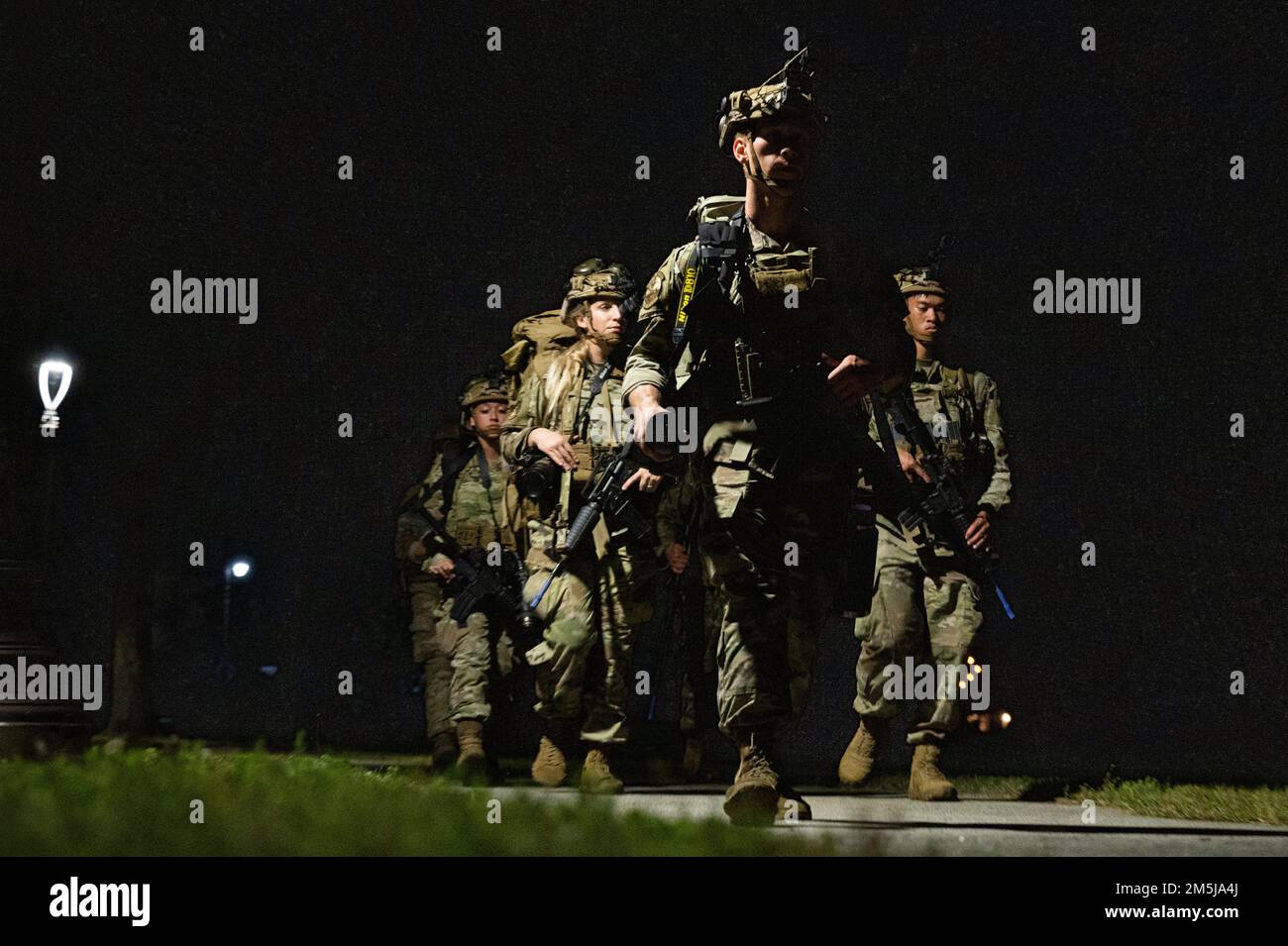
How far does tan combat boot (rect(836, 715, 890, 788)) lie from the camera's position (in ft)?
25.7

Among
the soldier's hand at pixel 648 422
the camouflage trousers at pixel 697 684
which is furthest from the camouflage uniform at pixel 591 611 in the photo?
the soldier's hand at pixel 648 422

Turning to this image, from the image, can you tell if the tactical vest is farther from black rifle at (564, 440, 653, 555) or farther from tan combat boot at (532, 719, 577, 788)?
tan combat boot at (532, 719, 577, 788)

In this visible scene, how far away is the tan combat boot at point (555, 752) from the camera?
25.5 ft

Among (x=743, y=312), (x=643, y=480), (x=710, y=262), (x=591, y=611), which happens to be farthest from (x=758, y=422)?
(x=591, y=611)

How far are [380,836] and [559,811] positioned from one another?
71 cm

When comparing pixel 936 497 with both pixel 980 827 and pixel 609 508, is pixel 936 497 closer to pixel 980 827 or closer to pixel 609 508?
pixel 609 508

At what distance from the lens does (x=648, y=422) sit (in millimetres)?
5688

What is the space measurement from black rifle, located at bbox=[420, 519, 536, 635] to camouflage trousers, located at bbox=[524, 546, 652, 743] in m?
0.59

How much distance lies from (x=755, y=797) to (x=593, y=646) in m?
2.26

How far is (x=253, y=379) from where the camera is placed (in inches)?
327

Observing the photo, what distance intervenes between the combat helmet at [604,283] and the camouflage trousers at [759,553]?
2.13 meters

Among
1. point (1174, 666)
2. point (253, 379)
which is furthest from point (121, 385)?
point (1174, 666)

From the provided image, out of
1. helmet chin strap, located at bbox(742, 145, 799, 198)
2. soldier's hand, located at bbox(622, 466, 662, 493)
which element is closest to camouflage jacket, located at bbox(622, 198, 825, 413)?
helmet chin strap, located at bbox(742, 145, 799, 198)

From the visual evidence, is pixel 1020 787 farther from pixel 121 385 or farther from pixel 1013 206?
pixel 121 385
